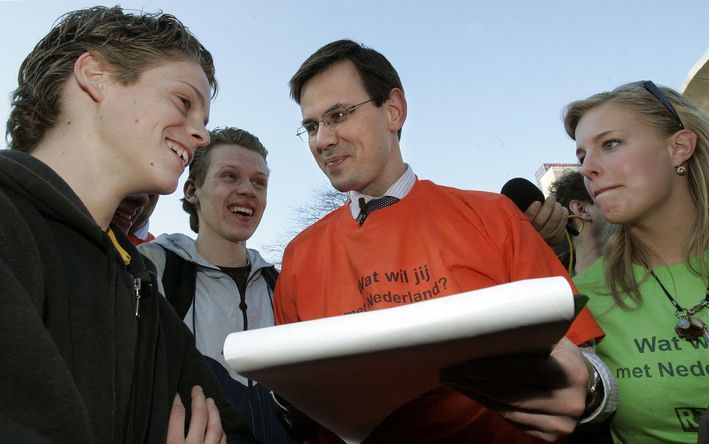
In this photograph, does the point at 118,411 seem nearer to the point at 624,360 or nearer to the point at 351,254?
the point at 351,254

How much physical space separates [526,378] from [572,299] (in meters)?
0.37

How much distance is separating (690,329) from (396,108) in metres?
1.61

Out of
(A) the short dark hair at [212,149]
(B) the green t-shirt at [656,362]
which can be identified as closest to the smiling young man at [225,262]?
(A) the short dark hair at [212,149]

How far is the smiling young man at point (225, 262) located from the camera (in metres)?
2.55

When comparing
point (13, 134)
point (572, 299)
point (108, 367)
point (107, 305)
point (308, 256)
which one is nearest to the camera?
point (572, 299)

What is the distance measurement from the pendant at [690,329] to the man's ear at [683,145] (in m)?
0.78

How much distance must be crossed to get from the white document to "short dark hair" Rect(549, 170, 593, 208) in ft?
10.4

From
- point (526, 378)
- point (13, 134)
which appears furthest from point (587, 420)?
point (13, 134)

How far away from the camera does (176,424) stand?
1.53m

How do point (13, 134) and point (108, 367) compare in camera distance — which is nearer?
point (108, 367)

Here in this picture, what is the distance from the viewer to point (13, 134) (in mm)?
1822

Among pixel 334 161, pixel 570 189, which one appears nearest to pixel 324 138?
pixel 334 161

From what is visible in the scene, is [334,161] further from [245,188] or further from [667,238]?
[667,238]

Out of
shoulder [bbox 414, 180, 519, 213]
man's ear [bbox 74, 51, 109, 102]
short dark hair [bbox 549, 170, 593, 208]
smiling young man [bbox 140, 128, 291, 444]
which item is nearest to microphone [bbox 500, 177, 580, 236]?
shoulder [bbox 414, 180, 519, 213]
